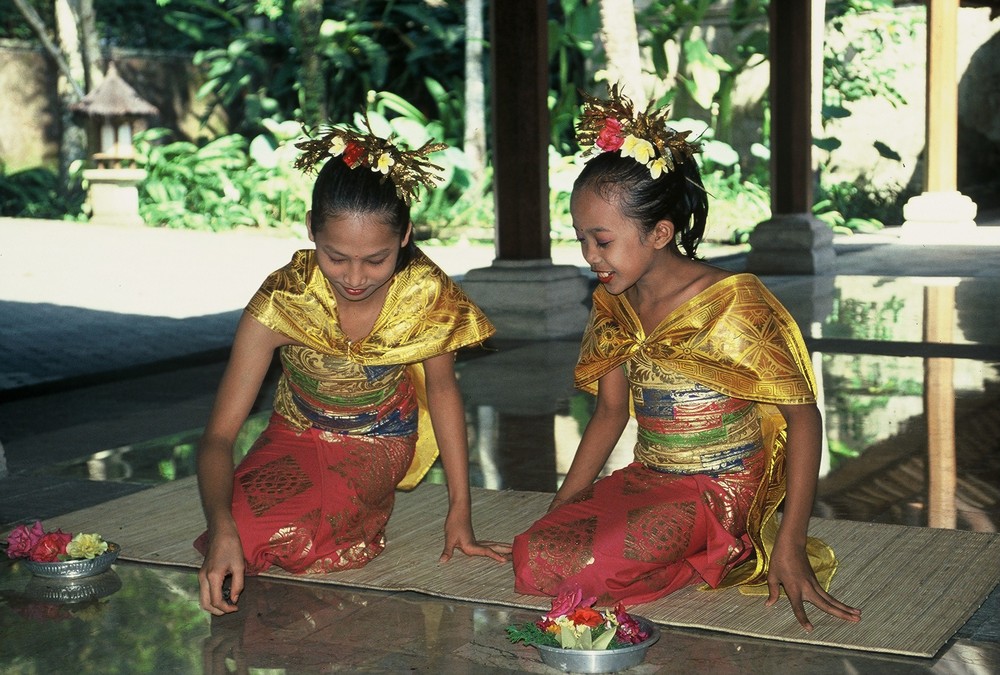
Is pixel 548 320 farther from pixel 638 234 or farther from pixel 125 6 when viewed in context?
pixel 125 6

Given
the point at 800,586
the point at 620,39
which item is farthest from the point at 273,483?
the point at 620,39

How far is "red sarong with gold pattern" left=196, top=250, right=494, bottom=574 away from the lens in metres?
3.17

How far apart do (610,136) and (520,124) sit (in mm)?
4633

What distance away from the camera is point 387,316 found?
321 cm

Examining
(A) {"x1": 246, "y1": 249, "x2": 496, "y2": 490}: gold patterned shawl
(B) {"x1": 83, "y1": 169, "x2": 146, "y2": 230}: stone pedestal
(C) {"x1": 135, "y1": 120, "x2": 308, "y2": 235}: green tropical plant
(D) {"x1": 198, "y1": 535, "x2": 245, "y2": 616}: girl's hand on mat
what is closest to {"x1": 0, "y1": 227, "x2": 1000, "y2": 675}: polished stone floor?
(D) {"x1": 198, "y1": 535, "x2": 245, "y2": 616}: girl's hand on mat

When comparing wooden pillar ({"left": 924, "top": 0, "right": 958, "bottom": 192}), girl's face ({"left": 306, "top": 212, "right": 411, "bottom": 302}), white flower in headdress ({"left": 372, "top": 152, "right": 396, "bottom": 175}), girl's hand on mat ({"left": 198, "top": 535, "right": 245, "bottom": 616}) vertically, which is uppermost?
wooden pillar ({"left": 924, "top": 0, "right": 958, "bottom": 192})

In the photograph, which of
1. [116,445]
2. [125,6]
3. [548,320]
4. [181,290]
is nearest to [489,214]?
[181,290]

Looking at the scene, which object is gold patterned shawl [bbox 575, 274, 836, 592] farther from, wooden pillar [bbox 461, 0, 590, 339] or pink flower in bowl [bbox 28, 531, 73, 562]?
wooden pillar [bbox 461, 0, 590, 339]

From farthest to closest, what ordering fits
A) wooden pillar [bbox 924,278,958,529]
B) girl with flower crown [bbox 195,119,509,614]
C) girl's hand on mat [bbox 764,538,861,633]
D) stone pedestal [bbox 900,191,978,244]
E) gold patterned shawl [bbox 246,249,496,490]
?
stone pedestal [bbox 900,191,978,244]
wooden pillar [bbox 924,278,958,529]
gold patterned shawl [bbox 246,249,496,490]
girl with flower crown [bbox 195,119,509,614]
girl's hand on mat [bbox 764,538,861,633]

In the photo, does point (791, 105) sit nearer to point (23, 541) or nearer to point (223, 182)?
point (223, 182)

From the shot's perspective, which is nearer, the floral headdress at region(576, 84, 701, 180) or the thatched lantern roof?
the floral headdress at region(576, 84, 701, 180)

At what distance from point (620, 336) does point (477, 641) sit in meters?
0.78

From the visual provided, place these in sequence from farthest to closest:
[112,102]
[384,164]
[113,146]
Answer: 1. [113,146]
2. [112,102]
3. [384,164]

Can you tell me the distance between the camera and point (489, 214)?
15.0m
